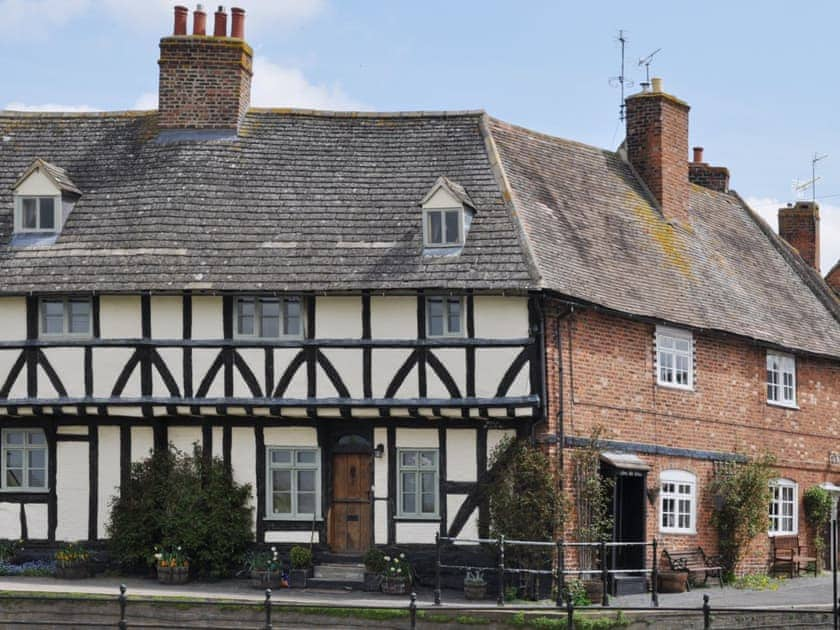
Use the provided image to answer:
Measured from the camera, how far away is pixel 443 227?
24.5 meters

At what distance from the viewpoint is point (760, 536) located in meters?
28.5

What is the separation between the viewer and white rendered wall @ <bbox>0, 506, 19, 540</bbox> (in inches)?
982

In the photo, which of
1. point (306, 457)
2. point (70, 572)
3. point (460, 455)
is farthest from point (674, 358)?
point (70, 572)

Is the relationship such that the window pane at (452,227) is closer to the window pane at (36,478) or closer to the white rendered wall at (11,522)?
the window pane at (36,478)

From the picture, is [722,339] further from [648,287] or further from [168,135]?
[168,135]

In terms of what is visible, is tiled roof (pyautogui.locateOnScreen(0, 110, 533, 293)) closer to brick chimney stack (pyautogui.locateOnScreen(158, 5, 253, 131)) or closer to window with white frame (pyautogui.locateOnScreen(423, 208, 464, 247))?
window with white frame (pyautogui.locateOnScreen(423, 208, 464, 247))

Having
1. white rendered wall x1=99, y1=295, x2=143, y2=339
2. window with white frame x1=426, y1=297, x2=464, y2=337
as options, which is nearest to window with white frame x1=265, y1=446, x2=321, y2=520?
window with white frame x1=426, y1=297, x2=464, y2=337

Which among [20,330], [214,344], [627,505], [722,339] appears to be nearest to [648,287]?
[722,339]

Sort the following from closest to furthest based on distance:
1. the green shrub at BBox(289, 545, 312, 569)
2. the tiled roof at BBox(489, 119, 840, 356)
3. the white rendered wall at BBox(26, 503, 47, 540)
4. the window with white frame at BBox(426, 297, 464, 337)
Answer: the green shrub at BBox(289, 545, 312, 569) → the window with white frame at BBox(426, 297, 464, 337) → the white rendered wall at BBox(26, 503, 47, 540) → the tiled roof at BBox(489, 119, 840, 356)

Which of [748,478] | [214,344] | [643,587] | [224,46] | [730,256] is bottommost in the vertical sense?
[643,587]

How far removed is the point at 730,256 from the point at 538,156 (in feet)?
17.8

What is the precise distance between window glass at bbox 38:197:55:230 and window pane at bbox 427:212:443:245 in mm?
6538

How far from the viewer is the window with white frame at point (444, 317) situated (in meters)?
24.0

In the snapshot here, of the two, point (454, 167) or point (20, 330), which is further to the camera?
point (454, 167)
